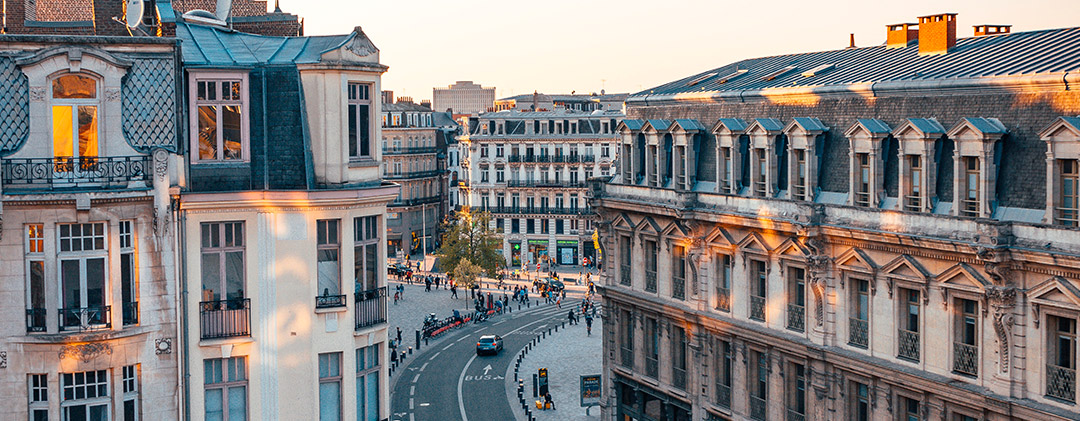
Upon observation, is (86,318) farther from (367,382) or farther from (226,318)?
(367,382)

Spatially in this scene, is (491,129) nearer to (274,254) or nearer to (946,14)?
(946,14)

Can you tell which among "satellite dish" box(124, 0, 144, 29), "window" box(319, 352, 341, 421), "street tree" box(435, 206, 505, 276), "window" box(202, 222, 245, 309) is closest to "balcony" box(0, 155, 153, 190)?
"window" box(202, 222, 245, 309)

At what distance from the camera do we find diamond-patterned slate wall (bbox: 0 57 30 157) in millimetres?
26656

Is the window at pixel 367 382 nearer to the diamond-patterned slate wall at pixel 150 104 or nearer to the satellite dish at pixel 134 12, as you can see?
the diamond-patterned slate wall at pixel 150 104

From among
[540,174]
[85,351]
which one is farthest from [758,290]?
[540,174]

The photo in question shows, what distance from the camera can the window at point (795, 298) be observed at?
45.3 meters

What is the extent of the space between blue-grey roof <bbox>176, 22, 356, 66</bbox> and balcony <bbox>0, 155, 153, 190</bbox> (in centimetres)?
273

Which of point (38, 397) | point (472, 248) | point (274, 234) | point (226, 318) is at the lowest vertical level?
point (472, 248)

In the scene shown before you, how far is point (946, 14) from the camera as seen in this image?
45.8m

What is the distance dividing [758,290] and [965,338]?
35.0 ft

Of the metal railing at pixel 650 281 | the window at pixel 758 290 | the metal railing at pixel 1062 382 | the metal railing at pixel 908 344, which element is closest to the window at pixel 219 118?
the metal railing at pixel 908 344

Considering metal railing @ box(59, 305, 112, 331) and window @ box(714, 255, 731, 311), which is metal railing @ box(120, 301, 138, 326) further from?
window @ box(714, 255, 731, 311)

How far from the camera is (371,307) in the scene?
29.9 metres

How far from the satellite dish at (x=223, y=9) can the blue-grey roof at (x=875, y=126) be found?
20.2 m
